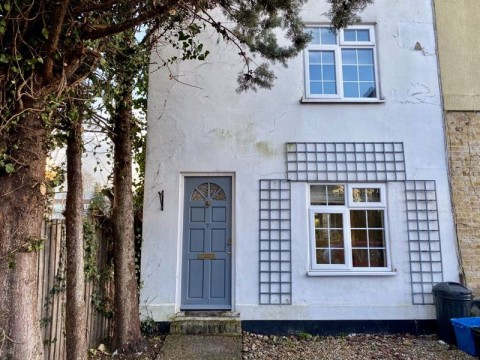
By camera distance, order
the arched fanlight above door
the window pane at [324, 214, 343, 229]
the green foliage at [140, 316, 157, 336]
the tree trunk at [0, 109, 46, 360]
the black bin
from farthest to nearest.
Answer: the arched fanlight above door < the window pane at [324, 214, 343, 229] < the green foliage at [140, 316, 157, 336] < the black bin < the tree trunk at [0, 109, 46, 360]

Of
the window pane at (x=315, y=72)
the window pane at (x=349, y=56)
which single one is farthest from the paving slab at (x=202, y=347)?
the window pane at (x=349, y=56)

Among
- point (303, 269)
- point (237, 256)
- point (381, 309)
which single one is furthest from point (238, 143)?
point (381, 309)

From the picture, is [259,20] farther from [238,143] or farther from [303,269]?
[303,269]

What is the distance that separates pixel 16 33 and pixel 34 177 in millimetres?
1177

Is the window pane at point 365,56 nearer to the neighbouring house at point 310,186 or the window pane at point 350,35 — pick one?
the neighbouring house at point 310,186

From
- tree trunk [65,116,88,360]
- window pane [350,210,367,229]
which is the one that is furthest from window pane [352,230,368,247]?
tree trunk [65,116,88,360]

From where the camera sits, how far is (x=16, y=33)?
297cm

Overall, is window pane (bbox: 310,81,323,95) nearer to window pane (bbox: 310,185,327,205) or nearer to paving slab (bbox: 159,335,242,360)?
window pane (bbox: 310,185,327,205)

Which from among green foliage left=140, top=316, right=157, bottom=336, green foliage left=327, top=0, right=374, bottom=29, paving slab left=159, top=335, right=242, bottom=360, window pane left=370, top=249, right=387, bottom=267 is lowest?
paving slab left=159, top=335, right=242, bottom=360

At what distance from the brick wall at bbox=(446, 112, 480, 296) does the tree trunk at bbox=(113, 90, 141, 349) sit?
5.32 m

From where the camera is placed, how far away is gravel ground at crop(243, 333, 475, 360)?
5.01m

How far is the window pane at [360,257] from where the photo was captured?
6.08 meters

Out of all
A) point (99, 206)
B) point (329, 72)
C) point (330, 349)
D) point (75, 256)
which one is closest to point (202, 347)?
point (330, 349)

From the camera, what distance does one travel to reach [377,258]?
611 centimetres
